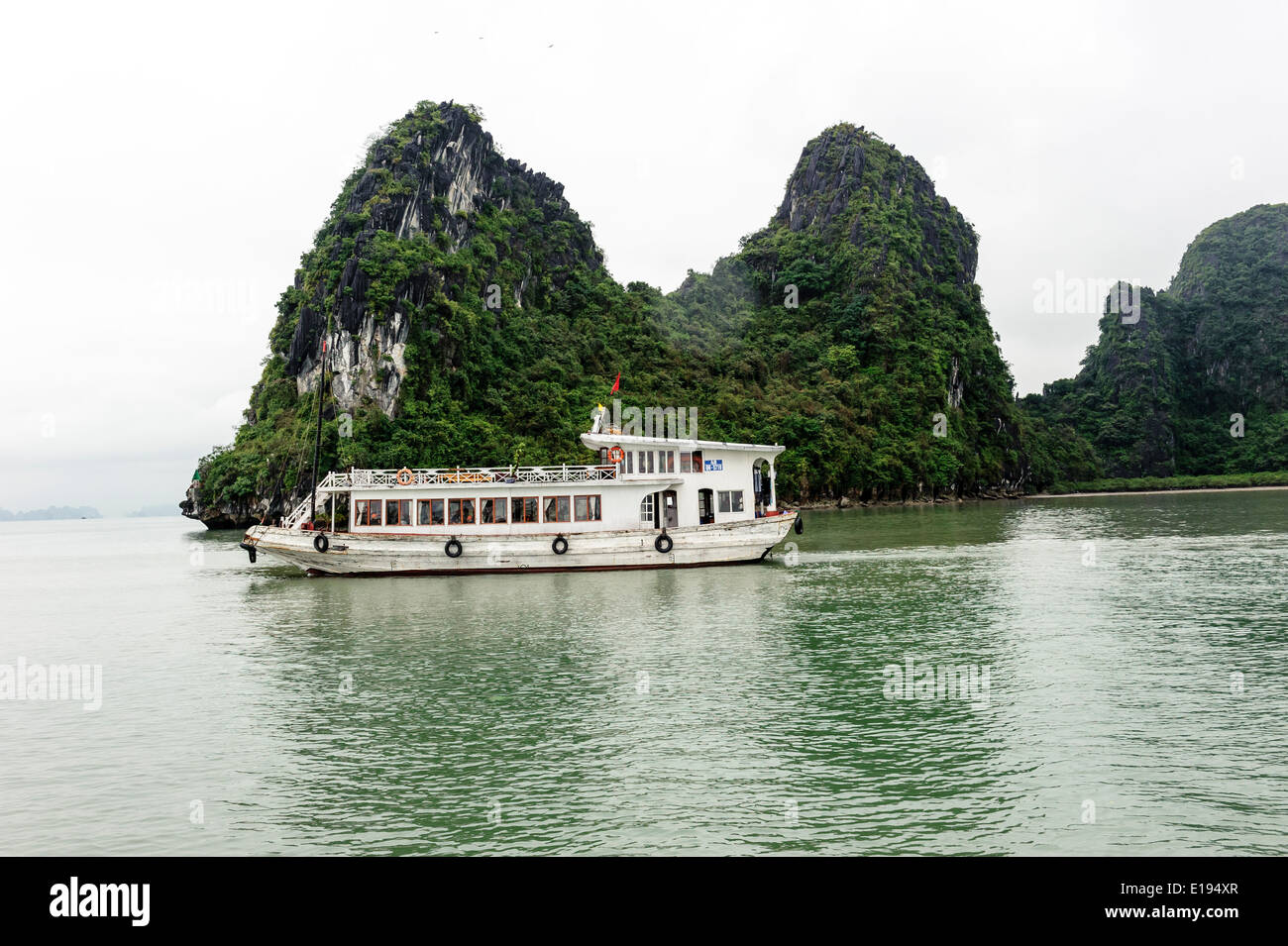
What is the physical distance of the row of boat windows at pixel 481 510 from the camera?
1138 inches

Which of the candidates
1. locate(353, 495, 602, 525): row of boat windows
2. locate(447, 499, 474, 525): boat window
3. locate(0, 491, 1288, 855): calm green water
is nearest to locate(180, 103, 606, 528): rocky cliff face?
locate(353, 495, 602, 525): row of boat windows

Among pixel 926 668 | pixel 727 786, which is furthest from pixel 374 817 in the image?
pixel 926 668

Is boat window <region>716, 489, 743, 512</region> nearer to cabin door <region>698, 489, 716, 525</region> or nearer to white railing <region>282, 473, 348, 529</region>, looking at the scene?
cabin door <region>698, 489, 716, 525</region>

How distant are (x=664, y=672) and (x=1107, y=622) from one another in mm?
10209

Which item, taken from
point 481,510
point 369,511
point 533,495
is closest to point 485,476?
point 481,510

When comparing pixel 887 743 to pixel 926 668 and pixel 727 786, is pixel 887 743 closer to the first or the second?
pixel 727 786

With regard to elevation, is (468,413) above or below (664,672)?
above

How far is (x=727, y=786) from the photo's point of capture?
9.35m

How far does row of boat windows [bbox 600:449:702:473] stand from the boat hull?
7.46 feet

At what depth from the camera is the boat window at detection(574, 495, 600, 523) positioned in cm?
2920

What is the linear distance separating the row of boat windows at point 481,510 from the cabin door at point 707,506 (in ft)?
13.3

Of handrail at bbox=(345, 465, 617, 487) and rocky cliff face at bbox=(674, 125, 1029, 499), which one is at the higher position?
rocky cliff face at bbox=(674, 125, 1029, 499)

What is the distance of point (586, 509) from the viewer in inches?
1152
